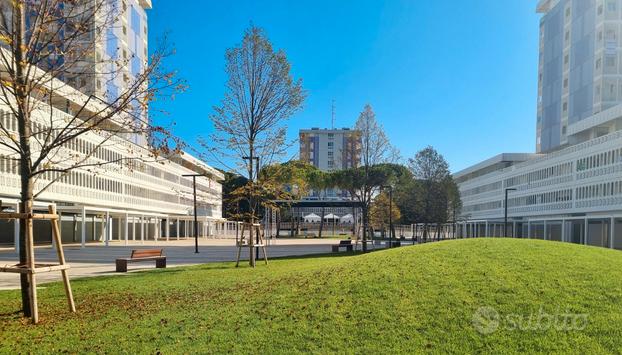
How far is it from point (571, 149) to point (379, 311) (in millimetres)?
50673

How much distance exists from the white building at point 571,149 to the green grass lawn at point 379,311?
119ft

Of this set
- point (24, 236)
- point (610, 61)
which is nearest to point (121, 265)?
point (24, 236)

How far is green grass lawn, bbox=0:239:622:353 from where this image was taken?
6109mm

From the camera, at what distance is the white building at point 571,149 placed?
145ft

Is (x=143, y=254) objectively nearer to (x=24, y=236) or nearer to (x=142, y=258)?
(x=142, y=258)

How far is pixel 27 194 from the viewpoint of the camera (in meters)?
8.46

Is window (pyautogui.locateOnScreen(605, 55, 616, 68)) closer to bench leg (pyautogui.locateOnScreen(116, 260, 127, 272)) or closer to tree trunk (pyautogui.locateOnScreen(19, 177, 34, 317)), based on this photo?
bench leg (pyautogui.locateOnScreen(116, 260, 127, 272))

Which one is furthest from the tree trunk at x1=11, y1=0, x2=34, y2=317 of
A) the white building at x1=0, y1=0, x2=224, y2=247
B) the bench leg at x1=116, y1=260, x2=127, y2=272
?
the bench leg at x1=116, y1=260, x2=127, y2=272

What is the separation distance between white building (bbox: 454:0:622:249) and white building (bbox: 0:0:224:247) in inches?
1401

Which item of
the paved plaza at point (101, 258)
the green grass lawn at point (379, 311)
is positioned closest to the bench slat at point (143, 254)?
the paved plaza at point (101, 258)

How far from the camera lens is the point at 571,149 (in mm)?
49656

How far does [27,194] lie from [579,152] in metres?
51.3

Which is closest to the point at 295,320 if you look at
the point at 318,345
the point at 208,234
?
the point at 318,345

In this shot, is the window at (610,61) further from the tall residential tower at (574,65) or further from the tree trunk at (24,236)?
the tree trunk at (24,236)
